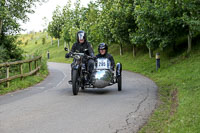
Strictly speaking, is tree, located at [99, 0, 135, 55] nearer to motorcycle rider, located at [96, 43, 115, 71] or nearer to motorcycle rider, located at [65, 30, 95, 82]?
motorcycle rider, located at [96, 43, 115, 71]

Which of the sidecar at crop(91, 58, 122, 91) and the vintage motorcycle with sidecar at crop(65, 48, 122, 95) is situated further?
the sidecar at crop(91, 58, 122, 91)

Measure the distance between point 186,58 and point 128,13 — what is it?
9097 millimetres

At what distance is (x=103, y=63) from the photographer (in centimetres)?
1057

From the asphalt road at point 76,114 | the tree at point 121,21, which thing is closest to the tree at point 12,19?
the asphalt road at point 76,114

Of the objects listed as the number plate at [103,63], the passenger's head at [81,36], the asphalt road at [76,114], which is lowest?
the asphalt road at [76,114]

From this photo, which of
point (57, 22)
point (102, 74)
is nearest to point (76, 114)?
point (102, 74)

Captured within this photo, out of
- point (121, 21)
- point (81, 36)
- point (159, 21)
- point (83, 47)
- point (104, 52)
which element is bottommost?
point (104, 52)

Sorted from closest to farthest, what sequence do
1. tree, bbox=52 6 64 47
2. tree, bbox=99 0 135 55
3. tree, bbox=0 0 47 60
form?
tree, bbox=0 0 47 60
tree, bbox=99 0 135 55
tree, bbox=52 6 64 47

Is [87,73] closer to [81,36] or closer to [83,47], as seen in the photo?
[83,47]

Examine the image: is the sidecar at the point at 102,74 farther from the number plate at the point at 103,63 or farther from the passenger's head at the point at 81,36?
the passenger's head at the point at 81,36

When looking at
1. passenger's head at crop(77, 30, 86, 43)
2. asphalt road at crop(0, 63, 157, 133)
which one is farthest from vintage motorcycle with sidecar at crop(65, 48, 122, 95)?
asphalt road at crop(0, 63, 157, 133)

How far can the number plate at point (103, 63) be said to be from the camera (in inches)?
414

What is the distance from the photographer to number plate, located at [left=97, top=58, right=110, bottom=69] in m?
10.5

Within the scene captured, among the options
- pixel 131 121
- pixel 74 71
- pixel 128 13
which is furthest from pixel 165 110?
pixel 128 13
